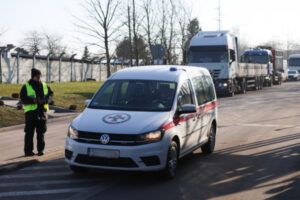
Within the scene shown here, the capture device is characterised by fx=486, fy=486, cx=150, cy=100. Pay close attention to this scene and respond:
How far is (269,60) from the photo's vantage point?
157 ft

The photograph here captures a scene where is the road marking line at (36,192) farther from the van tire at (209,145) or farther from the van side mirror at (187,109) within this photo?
the van tire at (209,145)

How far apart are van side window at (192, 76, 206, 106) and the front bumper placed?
7.31 feet

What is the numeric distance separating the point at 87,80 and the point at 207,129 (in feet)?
124

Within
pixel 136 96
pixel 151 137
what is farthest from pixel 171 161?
pixel 136 96

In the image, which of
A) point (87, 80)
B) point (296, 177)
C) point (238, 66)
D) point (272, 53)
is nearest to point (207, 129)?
point (296, 177)

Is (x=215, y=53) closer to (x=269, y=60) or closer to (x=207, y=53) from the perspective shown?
(x=207, y=53)

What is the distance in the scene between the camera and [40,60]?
127 ft

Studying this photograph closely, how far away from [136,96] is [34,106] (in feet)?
7.78

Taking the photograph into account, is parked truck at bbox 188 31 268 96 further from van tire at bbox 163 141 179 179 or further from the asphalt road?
van tire at bbox 163 141 179 179

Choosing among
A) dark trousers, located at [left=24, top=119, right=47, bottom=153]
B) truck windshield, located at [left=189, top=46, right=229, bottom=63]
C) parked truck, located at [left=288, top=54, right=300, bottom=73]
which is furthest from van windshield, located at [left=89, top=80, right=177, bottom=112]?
parked truck, located at [left=288, top=54, right=300, bottom=73]

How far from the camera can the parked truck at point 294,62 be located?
2677 inches

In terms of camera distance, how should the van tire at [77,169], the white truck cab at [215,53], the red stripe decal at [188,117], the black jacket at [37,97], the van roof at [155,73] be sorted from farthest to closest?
the white truck cab at [215,53]
the black jacket at [37,97]
the van roof at [155,73]
the van tire at [77,169]
the red stripe decal at [188,117]

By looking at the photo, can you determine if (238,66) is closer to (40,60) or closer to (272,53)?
(40,60)

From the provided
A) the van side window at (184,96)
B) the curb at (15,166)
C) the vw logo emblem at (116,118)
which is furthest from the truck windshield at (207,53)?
the vw logo emblem at (116,118)
